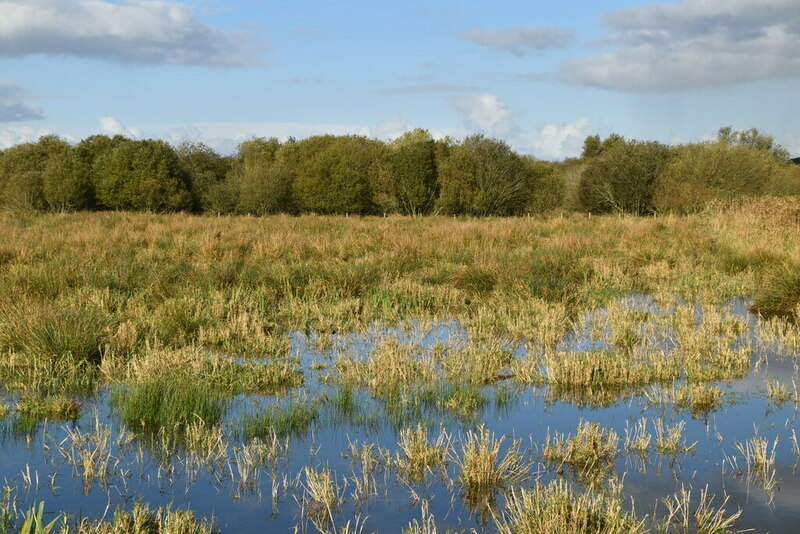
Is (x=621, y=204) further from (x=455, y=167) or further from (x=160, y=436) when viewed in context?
(x=160, y=436)

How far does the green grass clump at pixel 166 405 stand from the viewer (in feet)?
17.9

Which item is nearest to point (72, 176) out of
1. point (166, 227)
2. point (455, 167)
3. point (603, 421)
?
point (455, 167)

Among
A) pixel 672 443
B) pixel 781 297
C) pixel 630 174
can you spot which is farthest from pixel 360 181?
pixel 672 443

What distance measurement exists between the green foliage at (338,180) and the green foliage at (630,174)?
528 inches

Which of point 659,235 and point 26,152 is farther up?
point 26,152

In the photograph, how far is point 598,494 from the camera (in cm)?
414

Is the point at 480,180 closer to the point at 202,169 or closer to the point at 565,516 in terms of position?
the point at 202,169

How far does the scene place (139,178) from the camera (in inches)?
1750

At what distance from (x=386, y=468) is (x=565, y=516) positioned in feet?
4.07

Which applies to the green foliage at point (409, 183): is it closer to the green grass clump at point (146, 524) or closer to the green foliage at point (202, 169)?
the green foliage at point (202, 169)

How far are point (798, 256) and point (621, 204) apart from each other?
30592mm

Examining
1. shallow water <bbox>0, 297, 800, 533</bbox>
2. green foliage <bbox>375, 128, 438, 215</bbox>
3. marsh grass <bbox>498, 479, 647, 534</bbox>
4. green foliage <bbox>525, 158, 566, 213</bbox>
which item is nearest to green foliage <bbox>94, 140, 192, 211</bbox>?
green foliage <bbox>375, 128, 438, 215</bbox>

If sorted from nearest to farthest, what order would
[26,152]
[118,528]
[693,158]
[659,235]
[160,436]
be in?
1. [118,528]
2. [160,436]
3. [659,235]
4. [693,158]
5. [26,152]

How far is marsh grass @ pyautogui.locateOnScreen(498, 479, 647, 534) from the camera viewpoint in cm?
367
